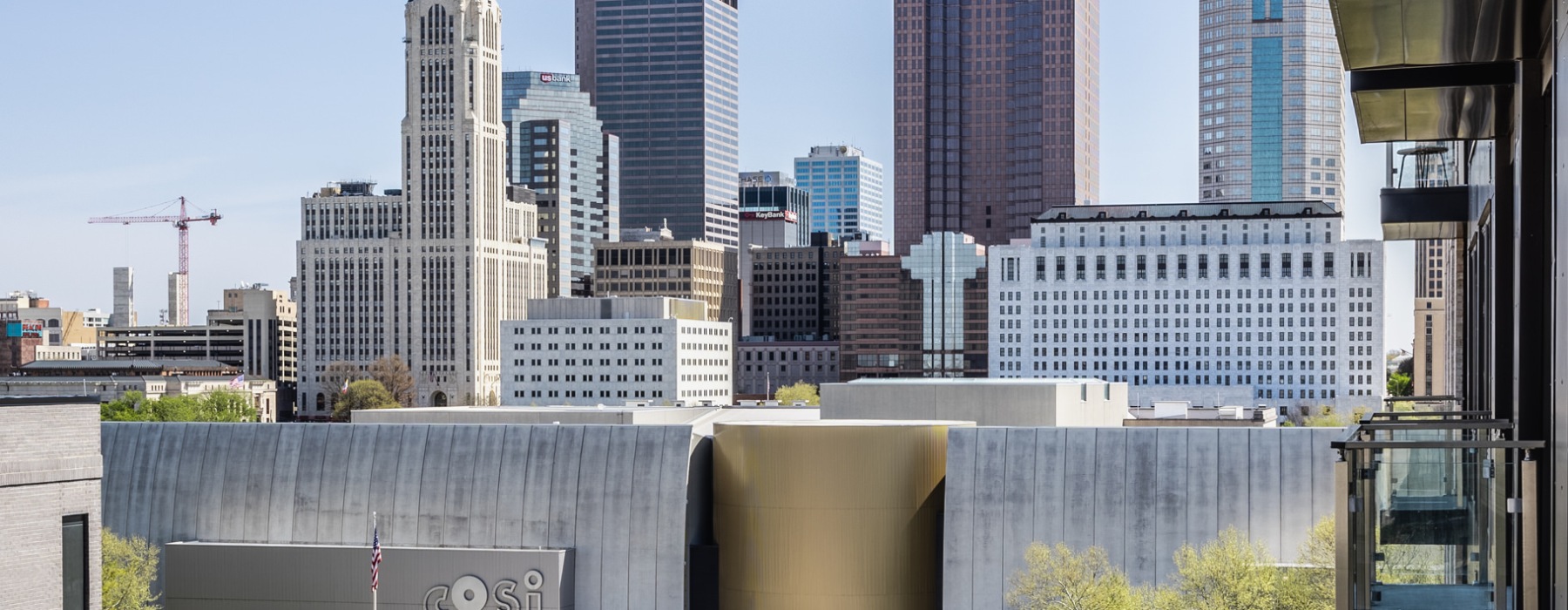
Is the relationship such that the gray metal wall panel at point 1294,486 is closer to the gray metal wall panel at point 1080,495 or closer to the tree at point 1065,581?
the tree at point 1065,581

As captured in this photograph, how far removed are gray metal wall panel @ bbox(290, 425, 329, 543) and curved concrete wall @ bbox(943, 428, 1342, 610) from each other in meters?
24.6

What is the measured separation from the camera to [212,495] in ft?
224

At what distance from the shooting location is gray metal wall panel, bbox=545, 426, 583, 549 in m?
64.7

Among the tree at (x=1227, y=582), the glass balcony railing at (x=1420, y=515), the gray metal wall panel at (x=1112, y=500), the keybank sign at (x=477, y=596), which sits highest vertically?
the glass balcony railing at (x=1420, y=515)

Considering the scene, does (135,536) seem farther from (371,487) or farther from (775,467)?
(775,467)

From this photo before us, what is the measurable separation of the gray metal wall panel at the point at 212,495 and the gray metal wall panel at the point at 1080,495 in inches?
1297

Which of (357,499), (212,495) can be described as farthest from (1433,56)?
(212,495)

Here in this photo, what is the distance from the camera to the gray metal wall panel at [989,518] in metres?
60.5

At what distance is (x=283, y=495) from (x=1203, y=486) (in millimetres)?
34990

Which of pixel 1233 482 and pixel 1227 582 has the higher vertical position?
pixel 1233 482

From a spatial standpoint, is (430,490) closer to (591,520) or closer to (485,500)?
(485,500)

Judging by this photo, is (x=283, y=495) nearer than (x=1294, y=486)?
No

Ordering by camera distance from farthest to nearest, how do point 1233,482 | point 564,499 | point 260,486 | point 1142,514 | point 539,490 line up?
point 260,486
point 539,490
point 564,499
point 1142,514
point 1233,482

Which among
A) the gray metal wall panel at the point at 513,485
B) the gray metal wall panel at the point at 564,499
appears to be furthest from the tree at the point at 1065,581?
the gray metal wall panel at the point at 513,485
